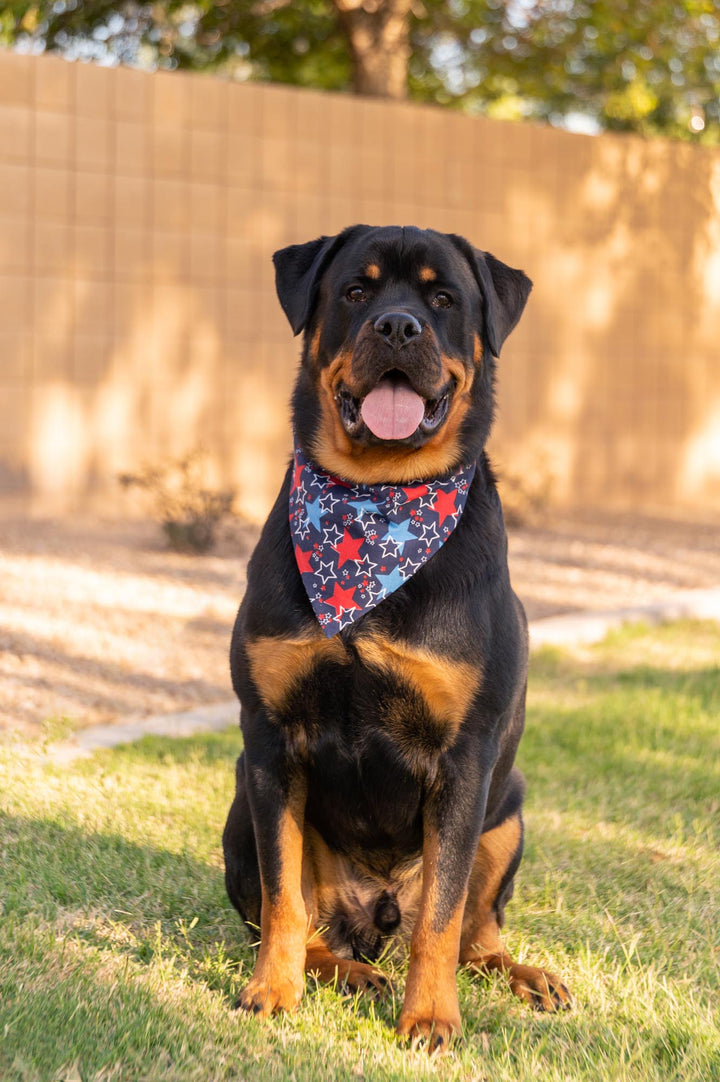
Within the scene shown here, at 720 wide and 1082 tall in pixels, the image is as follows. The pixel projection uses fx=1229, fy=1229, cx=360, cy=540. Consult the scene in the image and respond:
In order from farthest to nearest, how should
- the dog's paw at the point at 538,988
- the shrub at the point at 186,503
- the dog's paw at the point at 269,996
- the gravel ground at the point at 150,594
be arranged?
the shrub at the point at 186,503 < the gravel ground at the point at 150,594 < the dog's paw at the point at 538,988 < the dog's paw at the point at 269,996

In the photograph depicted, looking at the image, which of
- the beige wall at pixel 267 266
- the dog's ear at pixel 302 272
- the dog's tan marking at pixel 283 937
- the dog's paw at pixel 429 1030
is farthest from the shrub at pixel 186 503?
the dog's paw at pixel 429 1030

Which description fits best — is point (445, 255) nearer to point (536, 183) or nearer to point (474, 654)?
point (474, 654)

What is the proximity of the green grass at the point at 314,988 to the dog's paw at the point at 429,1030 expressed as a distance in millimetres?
36

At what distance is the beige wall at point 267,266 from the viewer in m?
10.2

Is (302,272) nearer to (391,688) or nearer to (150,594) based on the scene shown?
(391,688)

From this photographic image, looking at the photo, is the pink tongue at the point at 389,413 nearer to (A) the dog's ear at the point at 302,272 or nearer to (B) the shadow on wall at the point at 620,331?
(A) the dog's ear at the point at 302,272

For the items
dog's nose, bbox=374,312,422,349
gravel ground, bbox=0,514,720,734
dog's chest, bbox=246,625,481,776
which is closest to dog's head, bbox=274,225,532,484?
dog's nose, bbox=374,312,422,349

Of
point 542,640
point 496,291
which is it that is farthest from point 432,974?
point 542,640

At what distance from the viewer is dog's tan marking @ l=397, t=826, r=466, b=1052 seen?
282 centimetres

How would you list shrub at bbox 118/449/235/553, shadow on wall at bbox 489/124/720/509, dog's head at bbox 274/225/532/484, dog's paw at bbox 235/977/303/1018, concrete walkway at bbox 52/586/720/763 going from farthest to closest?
shadow on wall at bbox 489/124/720/509
shrub at bbox 118/449/235/553
concrete walkway at bbox 52/586/720/763
dog's head at bbox 274/225/532/484
dog's paw at bbox 235/977/303/1018

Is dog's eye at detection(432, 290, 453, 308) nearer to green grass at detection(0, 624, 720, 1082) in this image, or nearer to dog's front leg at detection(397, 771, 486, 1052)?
dog's front leg at detection(397, 771, 486, 1052)

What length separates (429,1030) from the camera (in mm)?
2793

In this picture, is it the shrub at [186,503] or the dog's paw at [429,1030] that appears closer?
the dog's paw at [429,1030]

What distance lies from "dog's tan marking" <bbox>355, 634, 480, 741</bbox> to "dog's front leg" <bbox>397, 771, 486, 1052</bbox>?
15 centimetres
